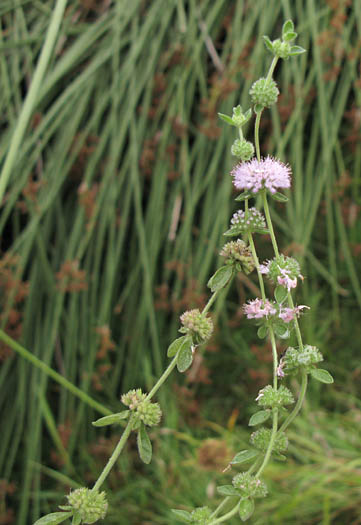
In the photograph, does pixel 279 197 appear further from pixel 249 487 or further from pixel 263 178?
pixel 249 487

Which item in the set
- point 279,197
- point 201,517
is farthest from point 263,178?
point 201,517

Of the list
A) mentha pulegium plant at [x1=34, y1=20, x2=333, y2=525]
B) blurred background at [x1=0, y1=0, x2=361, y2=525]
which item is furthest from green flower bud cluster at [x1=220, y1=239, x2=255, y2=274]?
blurred background at [x1=0, y1=0, x2=361, y2=525]

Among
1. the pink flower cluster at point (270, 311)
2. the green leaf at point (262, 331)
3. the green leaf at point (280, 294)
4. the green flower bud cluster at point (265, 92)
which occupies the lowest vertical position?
the green leaf at point (262, 331)

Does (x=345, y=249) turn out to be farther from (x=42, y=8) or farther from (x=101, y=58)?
(x=42, y=8)

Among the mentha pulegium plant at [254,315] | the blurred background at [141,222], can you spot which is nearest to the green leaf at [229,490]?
the mentha pulegium plant at [254,315]

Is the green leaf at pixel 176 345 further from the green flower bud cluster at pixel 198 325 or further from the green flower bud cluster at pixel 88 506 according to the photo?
the green flower bud cluster at pixel 88 506

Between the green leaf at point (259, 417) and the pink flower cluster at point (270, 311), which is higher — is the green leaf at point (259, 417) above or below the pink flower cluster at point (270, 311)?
below
